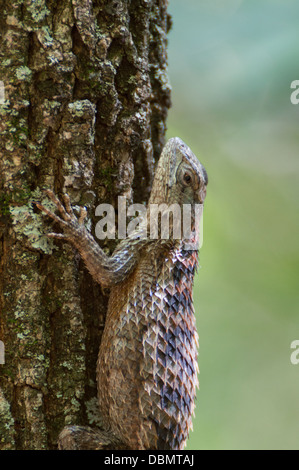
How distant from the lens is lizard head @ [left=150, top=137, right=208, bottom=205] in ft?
10.2

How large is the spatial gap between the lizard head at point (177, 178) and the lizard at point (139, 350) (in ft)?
1.49

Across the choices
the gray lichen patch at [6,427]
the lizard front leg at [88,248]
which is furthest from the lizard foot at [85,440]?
the lizard front leg at [88,248]

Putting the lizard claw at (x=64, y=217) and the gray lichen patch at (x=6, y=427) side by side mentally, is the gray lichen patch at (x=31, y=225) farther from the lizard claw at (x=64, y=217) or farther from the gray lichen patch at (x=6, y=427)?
the gray lichen patch at (x=6, y=427)

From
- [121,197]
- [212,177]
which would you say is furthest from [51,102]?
[212,177]

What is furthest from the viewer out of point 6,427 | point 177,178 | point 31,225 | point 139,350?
point 177,178

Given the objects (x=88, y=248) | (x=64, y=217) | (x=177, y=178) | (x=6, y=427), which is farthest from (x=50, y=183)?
(x=6, y=427)

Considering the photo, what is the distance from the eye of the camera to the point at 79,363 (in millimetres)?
2500

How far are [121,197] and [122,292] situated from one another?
0.61 metres

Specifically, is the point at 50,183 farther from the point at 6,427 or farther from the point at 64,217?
the point at 6,427

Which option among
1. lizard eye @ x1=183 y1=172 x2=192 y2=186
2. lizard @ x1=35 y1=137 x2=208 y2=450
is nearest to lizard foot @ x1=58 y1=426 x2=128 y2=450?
lizard @ x1=35 y1=137 x2=208 y2=450

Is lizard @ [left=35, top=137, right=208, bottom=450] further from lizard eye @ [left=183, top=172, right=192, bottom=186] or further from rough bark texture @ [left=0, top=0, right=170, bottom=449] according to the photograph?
lizard eye @ [left=183, top=172, right=192, bottom=186]

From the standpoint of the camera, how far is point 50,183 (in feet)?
8.11

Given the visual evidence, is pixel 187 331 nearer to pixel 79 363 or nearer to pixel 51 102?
pixel 79 363

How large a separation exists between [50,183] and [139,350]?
1.09 meters
